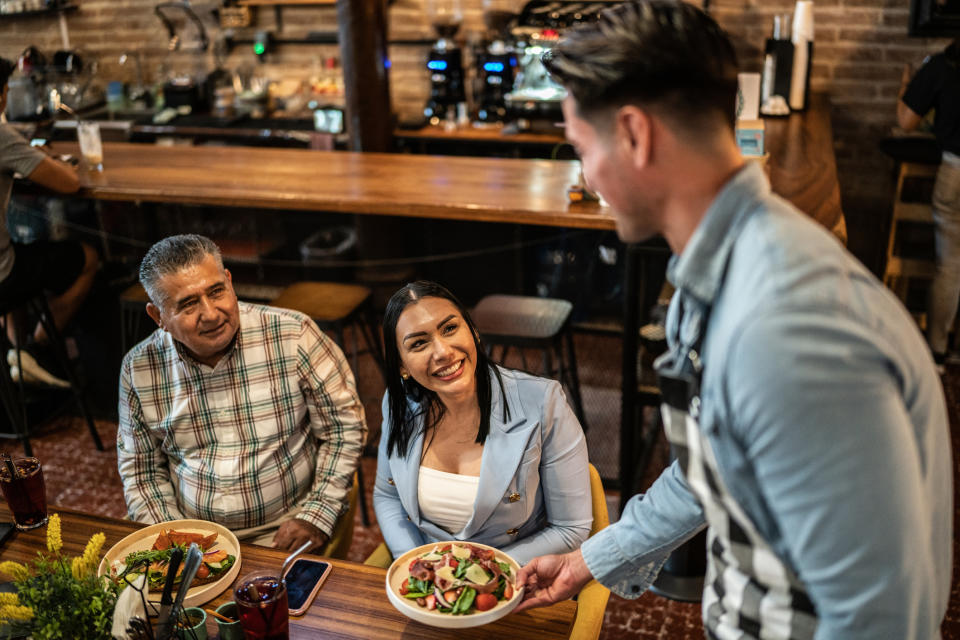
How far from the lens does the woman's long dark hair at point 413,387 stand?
1.94 metres

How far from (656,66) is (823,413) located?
37cm

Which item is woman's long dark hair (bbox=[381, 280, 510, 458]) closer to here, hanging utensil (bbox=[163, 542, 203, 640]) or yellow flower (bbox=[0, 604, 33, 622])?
hanging utensil (bbox=[163, 542, 203, 640])

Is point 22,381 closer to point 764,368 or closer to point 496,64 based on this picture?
point 496,64

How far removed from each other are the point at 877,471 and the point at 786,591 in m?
0.26

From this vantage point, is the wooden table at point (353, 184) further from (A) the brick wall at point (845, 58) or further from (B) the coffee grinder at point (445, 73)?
(A) the brick wall at point (845, 58)

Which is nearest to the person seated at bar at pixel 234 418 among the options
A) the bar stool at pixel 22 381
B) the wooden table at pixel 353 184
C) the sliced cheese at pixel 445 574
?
the sliced cheese at pixel 445 574

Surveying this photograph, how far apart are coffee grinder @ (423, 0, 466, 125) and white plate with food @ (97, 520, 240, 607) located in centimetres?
380

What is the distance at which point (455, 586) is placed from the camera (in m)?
1.50

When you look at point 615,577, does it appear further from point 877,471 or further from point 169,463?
point 169,463

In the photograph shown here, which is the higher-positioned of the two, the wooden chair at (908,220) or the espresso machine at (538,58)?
the espresso machine at (538,58)

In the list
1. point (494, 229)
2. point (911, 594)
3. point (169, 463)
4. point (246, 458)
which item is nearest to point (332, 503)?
point (246, 458)

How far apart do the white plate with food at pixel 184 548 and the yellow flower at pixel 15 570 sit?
0.19 m

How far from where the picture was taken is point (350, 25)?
4.58 meters

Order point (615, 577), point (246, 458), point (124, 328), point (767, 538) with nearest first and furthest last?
1. point (767, 538)
2. point (615, 577)
3. point (246, 458)
4. point (124, 328)
